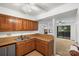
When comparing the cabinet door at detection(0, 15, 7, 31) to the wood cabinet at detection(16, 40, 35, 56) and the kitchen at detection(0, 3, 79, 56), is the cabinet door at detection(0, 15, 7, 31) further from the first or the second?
the wood cabinet at detection(16, 40, 35, 56)

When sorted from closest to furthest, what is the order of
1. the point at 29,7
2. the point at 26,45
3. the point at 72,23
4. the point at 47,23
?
the point at 72,23, the point at 29,7, the point at 47,23, the point at 26,45

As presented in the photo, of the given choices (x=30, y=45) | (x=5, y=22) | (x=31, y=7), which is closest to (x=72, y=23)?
(x=31, y=7)

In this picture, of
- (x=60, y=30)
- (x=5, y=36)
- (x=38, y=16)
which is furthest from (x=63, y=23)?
(x=5, y=36)

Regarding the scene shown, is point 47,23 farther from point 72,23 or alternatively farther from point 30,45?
point 30,45

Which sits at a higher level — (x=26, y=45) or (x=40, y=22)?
(x=40, y=22)

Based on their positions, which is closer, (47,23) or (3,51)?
(3,51)

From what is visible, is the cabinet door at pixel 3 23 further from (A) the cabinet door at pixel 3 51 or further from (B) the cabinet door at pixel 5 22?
(A) the cabinet door at pixel 3 51

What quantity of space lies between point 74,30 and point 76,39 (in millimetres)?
143

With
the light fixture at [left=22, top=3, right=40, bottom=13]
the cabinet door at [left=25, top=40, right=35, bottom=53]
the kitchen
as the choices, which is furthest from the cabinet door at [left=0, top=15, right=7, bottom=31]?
the cabinet door at [left=25, top=40, right=35, bottom=53]

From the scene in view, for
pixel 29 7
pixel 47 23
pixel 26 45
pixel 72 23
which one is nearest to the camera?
pixel 72 23


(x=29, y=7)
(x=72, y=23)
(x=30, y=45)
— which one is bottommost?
(x=30, y=45)

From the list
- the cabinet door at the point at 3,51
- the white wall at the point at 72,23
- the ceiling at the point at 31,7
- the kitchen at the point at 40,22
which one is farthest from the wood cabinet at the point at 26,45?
the white wall at the point at 72,23

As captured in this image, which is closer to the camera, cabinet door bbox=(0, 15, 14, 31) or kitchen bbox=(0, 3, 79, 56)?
kitchen bbox=(0, 3, 79, 56)

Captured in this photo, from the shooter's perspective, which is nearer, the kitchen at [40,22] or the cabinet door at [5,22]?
the kitchen at [40,22]
